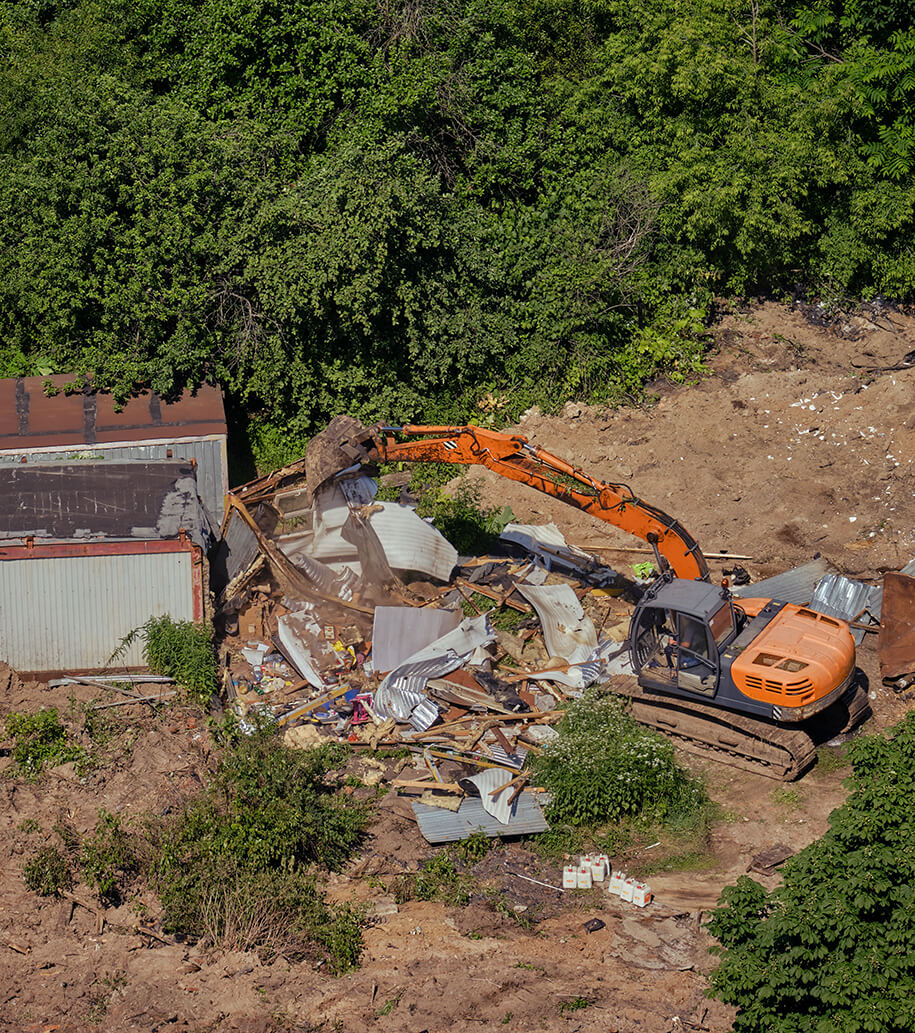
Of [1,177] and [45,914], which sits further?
[1,177]

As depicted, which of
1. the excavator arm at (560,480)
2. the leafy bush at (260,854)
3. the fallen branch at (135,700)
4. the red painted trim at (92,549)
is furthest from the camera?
the red painted trim at (92,549)

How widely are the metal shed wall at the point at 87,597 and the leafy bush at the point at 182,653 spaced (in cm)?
15

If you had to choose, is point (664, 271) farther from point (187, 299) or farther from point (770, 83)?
point (187, 299)

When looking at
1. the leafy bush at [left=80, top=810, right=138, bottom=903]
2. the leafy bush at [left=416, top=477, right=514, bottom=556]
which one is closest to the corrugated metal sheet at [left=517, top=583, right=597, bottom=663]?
the leafy bush at [left=416, top=477, right=514, bottom=556]

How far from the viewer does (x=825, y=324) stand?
843 inches

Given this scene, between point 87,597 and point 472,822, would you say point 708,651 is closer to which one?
point 472,822

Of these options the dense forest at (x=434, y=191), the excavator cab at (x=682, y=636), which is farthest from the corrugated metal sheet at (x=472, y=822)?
the dense forest at (x=434, y=191)

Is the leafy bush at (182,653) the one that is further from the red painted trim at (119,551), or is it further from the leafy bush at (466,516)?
the leafy bush at (466,516)

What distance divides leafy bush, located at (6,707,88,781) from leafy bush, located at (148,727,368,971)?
1858 mm

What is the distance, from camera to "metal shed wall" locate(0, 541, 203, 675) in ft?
47.6

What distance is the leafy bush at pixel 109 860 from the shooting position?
35.8 ft

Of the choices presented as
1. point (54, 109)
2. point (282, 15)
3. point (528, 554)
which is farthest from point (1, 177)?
point (528, 554)

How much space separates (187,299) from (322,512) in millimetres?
5359

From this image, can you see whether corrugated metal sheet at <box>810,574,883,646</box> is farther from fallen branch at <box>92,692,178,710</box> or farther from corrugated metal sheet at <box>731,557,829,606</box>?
fallen branch at <box>92,692,178,710</box>
